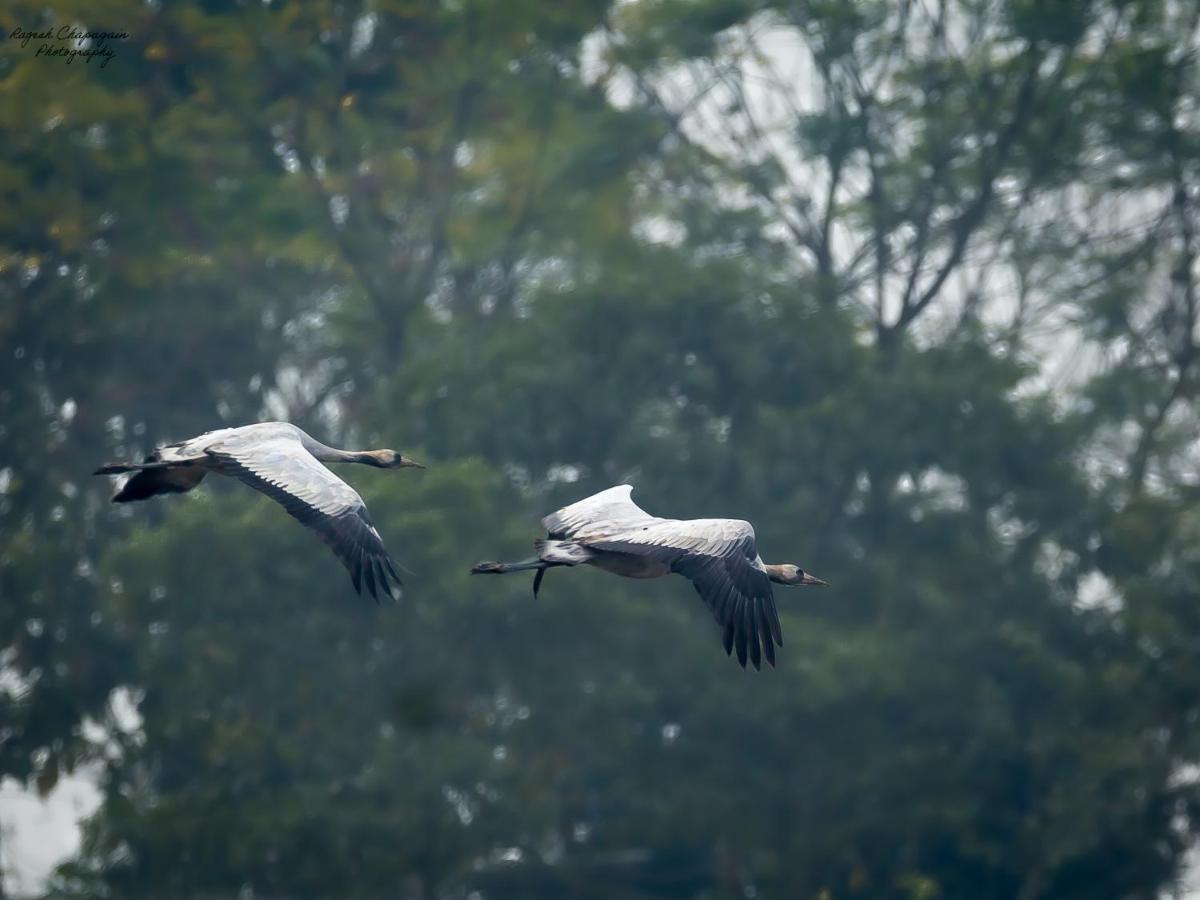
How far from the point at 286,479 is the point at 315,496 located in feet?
0.88

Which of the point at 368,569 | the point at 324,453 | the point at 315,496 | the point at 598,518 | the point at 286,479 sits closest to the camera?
the point at 368,569

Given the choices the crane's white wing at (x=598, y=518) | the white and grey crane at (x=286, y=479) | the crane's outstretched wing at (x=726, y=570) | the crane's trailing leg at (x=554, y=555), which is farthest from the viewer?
the crane's white wing at (x=598, y=518)

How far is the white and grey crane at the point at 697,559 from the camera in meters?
11.5

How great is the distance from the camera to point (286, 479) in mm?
12430

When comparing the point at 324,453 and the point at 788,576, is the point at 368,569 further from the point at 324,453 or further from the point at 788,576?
the point at 788,576

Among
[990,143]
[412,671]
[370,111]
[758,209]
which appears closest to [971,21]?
[990,143]

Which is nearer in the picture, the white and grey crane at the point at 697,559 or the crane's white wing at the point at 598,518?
the white and grey crane at the point at 697,559

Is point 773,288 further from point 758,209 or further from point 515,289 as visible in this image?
point 515,289

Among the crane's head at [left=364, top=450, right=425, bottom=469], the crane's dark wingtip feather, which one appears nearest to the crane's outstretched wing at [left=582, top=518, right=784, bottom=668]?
the crane's dark wingtip feather

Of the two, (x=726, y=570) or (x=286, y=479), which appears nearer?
(x=726, y=570)

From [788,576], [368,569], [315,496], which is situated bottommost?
[368,569]

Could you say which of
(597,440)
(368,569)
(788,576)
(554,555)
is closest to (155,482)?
Answer: (368,569)

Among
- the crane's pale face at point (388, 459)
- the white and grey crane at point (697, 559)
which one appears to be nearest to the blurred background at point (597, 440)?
the crane's pale face at point (388, 459)

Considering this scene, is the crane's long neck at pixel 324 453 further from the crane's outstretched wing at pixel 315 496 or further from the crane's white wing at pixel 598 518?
the crane's white wing at pixel 598 518
